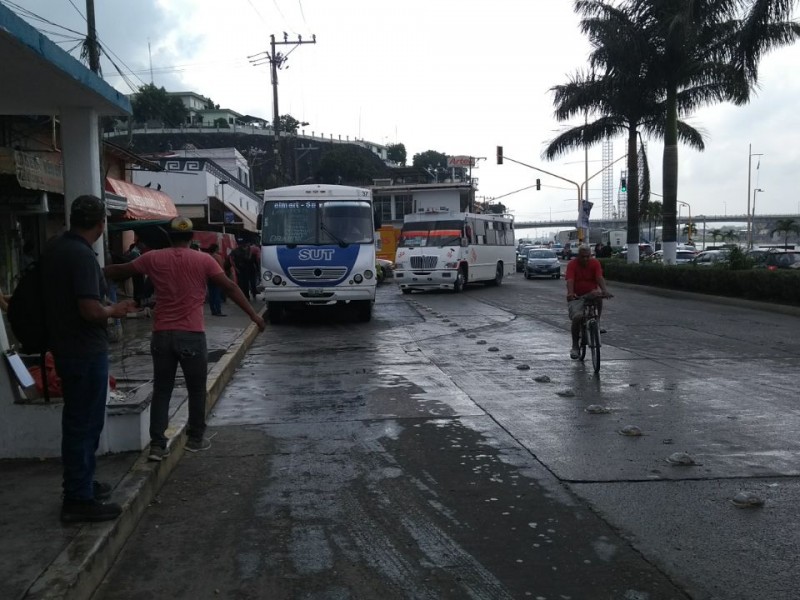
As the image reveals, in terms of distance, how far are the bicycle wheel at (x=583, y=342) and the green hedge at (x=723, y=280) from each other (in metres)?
11.3

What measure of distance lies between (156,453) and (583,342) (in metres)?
7.41

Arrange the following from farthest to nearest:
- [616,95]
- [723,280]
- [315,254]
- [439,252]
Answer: [616,95], [439,252], [723,280], [315,254]

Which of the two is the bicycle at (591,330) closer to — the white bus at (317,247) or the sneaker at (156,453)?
the sneaker at (156,453)

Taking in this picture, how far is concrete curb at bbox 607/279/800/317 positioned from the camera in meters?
21.0

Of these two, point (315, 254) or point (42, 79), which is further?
point (315, 254)

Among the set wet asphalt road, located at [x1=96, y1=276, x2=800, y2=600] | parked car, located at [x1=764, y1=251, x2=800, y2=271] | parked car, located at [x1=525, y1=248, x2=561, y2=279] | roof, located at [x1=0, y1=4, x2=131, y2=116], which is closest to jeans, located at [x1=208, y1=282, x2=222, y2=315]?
wet asphalt road, located at [x1=96, y1=276, x2=800, y2=600]

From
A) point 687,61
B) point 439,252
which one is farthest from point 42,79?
point 687,61

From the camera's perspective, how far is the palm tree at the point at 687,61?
27.2 m

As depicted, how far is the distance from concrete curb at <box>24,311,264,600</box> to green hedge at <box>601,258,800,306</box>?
61.7 ft

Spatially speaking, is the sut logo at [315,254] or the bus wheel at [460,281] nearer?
the sut logo at [315,254]

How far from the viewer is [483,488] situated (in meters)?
6.01

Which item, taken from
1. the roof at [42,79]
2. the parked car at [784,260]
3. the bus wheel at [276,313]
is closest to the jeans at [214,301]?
the bus wheel at [276,313]

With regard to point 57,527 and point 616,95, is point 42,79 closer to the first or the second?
point 57,527

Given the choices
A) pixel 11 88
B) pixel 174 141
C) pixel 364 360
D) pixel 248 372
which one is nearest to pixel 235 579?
pixel 11 88
